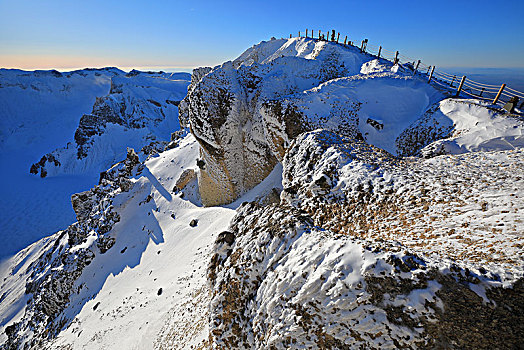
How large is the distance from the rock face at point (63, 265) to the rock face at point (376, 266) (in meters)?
24.6

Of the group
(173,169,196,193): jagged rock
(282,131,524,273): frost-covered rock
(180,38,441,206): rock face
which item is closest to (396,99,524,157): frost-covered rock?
(180,38,441,206): rock face

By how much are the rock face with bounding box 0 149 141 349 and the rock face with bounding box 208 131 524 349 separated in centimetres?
2461

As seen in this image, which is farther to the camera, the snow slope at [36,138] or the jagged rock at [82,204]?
the snow slope at [36,138]

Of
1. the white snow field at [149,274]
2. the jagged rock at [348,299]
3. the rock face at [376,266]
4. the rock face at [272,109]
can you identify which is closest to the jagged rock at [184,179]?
the white snow field at [149,274]

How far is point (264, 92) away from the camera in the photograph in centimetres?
2494

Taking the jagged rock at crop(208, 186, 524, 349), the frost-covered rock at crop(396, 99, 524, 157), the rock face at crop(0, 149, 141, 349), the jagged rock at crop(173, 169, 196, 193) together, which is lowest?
the rock face at crop(0, 149, 141, 349)

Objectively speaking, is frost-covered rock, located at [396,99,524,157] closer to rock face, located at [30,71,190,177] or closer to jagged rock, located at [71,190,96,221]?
jagged rock, located at [71,190,96,221]

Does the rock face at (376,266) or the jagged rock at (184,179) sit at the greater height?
the rock face at (376,266)

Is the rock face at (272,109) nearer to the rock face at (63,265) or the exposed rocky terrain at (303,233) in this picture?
the exposed rocky terrain at (303,233)

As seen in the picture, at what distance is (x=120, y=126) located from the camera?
80.5 m

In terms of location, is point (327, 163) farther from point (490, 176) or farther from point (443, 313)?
point (443, 313)

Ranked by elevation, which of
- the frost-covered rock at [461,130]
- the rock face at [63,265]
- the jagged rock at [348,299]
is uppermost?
the frost-covered rock at [461,130]

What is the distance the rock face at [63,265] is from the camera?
23.7 meters

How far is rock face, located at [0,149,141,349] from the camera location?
23.7 m
